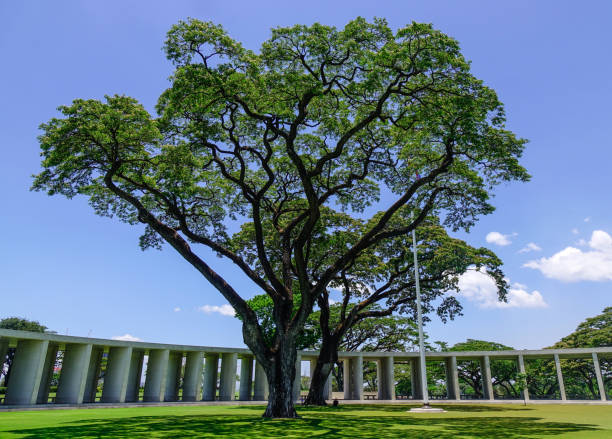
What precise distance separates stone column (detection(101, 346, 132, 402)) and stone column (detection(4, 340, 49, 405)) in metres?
4.48

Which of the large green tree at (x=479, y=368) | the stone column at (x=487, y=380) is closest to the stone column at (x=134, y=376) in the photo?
the stone column at (x=487, y=380)

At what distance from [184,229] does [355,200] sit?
844cm

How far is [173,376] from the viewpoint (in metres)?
30.6

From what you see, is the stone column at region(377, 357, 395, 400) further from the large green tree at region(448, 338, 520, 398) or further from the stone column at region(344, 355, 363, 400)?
the large green tree at region(448, 338, 520, 398)

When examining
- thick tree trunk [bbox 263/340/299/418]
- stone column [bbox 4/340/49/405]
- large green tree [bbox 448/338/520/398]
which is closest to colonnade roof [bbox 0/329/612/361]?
stone column [bbox 4/340/49/405]

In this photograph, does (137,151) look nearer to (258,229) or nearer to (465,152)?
(258,229)

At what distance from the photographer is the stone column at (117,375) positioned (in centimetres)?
2419

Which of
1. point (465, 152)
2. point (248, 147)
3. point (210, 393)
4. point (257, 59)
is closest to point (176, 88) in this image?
point (257, 59)

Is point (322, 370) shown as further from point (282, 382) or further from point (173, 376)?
point (173, 376)

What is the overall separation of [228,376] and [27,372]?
13.8 meters

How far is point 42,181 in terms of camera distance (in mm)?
13453

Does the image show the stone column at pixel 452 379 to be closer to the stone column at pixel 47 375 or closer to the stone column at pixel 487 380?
the stone column at pixel 487 380

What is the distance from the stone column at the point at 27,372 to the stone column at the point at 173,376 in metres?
10.5

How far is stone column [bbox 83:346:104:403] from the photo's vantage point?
26166 mm
